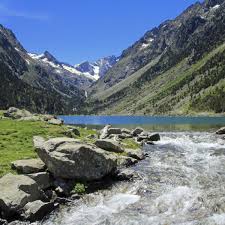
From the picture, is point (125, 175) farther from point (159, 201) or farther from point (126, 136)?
point (126, 136)

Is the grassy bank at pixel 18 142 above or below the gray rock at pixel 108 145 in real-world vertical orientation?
above

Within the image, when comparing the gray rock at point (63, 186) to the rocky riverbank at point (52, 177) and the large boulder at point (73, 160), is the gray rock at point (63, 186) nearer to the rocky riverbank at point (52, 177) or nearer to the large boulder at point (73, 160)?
the rocky riverbank at point (52, 177)

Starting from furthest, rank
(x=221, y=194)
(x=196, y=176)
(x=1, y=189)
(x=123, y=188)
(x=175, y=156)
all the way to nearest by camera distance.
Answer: (x=175, y=156)
(x=196, y=176)
(x=123, y=188)
(x=221, y=194)
(x=1, y=189)

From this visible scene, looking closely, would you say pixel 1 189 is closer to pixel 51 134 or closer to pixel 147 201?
pixel 147 201

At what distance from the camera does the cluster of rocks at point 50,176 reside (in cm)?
3083

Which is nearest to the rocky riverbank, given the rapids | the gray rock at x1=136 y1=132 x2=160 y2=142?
the rapids

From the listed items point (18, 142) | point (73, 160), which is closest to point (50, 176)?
point (73, 160)

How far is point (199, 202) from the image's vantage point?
107 feet

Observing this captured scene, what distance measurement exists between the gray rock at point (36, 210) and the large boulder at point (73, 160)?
6.38 m

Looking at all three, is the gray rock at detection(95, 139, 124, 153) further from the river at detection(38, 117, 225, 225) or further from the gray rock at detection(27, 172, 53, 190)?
the gray rock at detection(27, 172, 53, 190)

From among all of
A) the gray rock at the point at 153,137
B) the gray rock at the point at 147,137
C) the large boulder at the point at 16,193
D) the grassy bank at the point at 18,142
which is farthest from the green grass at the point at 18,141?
the gray rock at the point at 153,137

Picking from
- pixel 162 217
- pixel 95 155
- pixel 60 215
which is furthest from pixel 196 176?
pixel 60 215

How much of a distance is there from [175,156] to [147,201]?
80.7ft

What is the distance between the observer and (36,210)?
1211 inches
